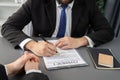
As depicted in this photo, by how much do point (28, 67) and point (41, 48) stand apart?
0.19 meters

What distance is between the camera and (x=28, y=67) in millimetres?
992

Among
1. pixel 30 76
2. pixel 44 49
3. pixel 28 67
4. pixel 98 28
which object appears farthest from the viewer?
pixel 98 28

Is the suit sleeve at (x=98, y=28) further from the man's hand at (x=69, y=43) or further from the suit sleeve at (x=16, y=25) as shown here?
the suit sleeve at (x=16, y=25)

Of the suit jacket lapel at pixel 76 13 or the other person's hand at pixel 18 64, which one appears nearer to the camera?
the other person's hand at pixel 18 64

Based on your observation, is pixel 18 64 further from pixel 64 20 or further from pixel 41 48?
pixel 64 20

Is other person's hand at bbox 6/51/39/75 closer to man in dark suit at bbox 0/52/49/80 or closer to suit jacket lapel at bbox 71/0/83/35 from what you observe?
man in dark suit at bbox 0/52/49/80

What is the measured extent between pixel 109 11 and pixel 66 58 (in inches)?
55.3

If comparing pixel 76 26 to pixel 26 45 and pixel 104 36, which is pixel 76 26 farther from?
pixel 26 45

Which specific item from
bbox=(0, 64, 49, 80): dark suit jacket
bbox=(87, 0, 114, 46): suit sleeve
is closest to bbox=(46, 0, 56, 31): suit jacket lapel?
bbox=(87, 0, 114, 46): suit sleeve

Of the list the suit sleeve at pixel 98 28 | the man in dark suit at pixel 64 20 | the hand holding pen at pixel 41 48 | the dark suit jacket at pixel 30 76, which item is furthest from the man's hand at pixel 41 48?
the suit sleeve at pixel 98 28

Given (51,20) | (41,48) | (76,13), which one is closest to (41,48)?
(41,48)

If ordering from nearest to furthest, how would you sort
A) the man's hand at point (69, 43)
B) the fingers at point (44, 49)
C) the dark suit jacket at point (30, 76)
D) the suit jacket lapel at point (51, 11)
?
the dark suit jacket at point (30, 76)
the fingers at point (44, 49)
the man's hand at point (69, 43)
the suit jacket lapel at point (51, 11)

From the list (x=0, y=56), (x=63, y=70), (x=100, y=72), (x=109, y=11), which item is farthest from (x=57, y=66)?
(x=109, y=11)

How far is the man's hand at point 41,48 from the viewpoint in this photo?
114 centimetres
